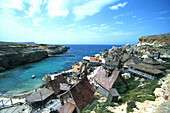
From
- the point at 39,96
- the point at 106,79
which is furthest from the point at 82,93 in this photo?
the point at 39,96

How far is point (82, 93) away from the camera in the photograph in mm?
16500

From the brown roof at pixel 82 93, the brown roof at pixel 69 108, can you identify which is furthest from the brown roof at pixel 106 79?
the brown roof at pixel 69 108

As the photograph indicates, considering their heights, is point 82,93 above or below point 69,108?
above

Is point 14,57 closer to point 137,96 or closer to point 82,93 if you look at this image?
point 82,93

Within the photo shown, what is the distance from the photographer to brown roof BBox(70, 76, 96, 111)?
1481 centimetres

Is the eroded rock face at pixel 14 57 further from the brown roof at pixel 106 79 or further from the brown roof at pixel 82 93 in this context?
the brown roof at pixel 106 79

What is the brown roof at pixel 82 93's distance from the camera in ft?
48.6

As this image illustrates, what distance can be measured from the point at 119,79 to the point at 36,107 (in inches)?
870

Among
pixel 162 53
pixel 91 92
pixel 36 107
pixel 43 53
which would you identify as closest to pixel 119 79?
pixel 91 92

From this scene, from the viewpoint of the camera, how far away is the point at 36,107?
18.9 metres

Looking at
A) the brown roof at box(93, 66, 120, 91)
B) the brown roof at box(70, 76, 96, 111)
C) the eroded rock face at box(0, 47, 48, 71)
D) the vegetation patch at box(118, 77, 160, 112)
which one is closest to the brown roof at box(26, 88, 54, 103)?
the brown roof at box(70, 76, 96, 111)

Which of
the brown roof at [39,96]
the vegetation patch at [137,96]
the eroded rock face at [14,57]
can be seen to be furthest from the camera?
the eroded rock face at [14,57]

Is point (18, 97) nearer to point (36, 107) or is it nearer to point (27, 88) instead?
point (27, 88)

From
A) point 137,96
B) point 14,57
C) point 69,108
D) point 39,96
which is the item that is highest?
point 14,57
